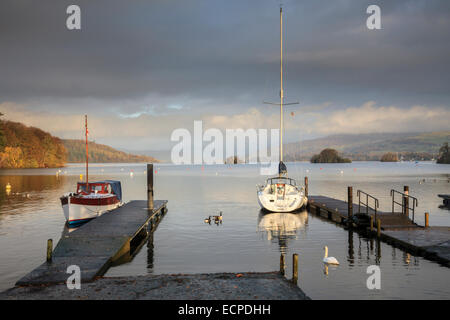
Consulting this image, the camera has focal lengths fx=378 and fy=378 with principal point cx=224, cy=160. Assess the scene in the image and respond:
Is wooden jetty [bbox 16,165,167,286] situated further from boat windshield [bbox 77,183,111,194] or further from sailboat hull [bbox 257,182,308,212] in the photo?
sailboat hull [bbox 257,182,308,212]

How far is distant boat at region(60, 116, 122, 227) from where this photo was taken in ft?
104

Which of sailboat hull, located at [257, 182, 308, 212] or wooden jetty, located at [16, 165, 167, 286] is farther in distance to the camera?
sailboat hull, located at [257, 182, 308, 212]

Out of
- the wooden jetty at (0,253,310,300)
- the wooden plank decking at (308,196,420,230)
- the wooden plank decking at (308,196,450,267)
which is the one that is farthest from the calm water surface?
the wooden jetty at (0,253,310,300)

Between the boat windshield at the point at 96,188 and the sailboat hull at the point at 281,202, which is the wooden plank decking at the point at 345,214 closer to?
the sailboat hull at the point at 281,202

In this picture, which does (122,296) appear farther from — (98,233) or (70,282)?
(98,233)

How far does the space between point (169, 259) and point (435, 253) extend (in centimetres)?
1442

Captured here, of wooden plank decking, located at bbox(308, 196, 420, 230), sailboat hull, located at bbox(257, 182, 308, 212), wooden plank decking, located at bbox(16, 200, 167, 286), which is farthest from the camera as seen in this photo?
sailboat hull, located at bbox(257, 182, 308, 212)

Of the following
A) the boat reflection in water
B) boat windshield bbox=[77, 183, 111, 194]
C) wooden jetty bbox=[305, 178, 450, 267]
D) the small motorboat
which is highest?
boat windshield bbox=[77, 183, 111, 194]

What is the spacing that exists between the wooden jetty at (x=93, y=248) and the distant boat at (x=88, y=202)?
238 cm

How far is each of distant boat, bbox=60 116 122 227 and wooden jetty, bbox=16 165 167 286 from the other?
2.38m

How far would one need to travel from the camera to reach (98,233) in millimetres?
22500

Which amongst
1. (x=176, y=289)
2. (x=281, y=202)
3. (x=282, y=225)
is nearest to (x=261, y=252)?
(x=282, y=225)

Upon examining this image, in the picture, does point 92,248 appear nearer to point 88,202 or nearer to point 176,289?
point 176,289
